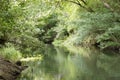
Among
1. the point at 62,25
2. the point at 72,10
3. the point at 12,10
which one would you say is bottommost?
the point at 62,25

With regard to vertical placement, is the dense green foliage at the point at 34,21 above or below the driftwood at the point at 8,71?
above

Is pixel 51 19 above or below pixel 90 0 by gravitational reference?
below

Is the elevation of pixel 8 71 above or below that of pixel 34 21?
below

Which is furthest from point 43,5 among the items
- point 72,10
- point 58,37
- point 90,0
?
point 58,37

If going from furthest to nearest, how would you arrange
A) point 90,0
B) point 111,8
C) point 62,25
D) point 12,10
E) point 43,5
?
point 62,25 → point 90,0 → point 43,5 → point 111,8 → point 12,10

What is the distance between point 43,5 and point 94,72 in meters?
5.72

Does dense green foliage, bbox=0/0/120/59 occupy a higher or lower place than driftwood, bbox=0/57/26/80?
higher

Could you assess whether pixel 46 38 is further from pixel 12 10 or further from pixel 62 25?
pixel 12 10

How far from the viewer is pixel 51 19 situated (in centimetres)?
5675

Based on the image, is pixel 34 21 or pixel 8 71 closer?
pixel 8 71

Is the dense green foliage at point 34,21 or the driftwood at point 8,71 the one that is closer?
the dense green foliage at point 34,21

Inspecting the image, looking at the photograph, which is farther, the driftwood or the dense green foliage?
the driftwood

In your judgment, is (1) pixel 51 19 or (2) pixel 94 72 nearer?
(2) pixel 94 72

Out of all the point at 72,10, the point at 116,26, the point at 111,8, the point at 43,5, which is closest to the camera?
the point at 116,26
